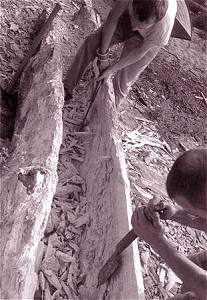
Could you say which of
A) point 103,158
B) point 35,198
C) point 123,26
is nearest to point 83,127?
point 103,158

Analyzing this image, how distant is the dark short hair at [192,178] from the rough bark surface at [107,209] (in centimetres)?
60

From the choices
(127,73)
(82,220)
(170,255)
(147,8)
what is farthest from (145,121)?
(170,255)

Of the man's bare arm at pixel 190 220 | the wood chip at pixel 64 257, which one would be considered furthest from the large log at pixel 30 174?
the man's bare arm at pixel 190 220

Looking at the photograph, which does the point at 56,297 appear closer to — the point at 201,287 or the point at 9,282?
the point at 9,282

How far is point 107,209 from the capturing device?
3.07m

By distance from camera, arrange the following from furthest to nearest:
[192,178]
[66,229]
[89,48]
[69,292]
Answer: [89,48] → [66,229] → [69,292] → [192,178]

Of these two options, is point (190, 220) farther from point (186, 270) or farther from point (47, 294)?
point (47, 294)

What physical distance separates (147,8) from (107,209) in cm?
149

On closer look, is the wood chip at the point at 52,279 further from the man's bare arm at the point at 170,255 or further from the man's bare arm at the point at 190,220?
the man's bare arm at the point at 190,220

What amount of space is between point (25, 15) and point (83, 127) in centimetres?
187

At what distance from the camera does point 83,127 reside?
4020 millimetres

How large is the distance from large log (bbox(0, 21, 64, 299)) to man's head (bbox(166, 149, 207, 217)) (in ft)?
2.61

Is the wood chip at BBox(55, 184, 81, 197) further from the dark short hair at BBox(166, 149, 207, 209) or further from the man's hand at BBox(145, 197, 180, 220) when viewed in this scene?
the dark short hair at BBox(166, 149, 207, 209)

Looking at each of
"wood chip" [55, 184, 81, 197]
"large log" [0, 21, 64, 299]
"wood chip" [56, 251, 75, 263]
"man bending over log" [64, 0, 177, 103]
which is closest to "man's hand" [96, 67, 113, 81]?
"man bending over log" [64, 0, 177, 103]
